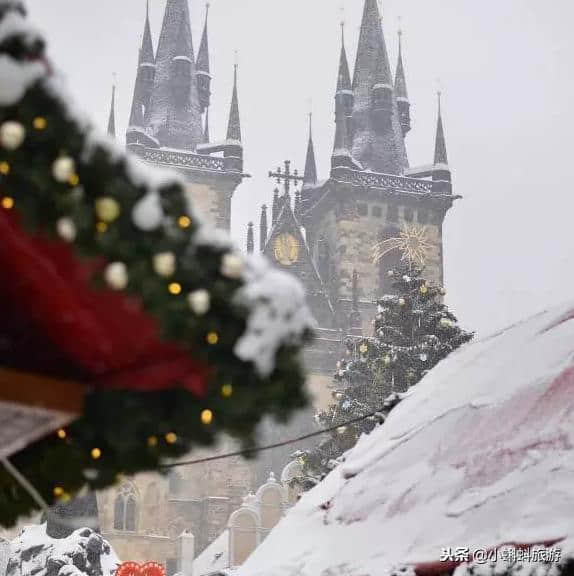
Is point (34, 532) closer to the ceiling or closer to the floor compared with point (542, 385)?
closer to the ceiling

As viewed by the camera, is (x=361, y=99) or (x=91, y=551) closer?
(x=91, y=551)

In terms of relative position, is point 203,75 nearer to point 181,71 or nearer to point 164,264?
point 181,71

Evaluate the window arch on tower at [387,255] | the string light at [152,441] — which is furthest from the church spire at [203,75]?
the string light at [152,441]

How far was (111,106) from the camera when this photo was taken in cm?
5106

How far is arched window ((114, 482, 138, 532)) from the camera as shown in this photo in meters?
40.4

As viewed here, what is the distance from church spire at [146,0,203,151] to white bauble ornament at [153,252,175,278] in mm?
45917

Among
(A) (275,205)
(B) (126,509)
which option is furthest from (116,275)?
(A) (275,205)

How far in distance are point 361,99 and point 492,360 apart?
4590cm

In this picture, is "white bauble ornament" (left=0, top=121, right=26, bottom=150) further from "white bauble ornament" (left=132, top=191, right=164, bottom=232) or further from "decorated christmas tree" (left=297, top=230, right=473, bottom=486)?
"decorated christmas tree" (left=297, top=230, right=473, bottom=486)

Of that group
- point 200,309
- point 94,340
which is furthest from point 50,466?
point 200,309

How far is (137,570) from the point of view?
11625 millimetres

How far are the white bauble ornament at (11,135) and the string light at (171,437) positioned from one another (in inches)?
26.9

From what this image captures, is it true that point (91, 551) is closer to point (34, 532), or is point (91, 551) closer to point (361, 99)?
point (34, 532)

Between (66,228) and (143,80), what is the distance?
48.9 meters
